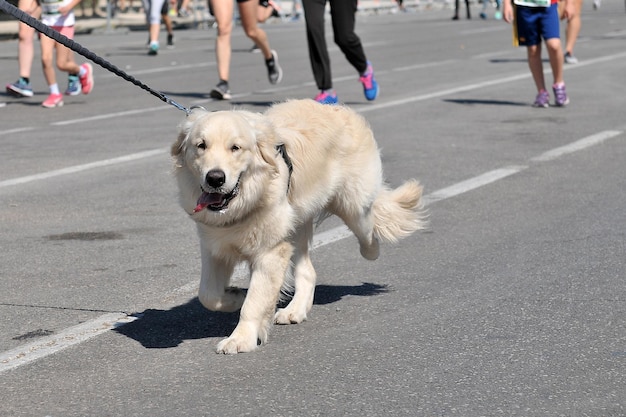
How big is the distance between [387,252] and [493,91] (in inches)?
346

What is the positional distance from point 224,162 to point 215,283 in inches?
26.7

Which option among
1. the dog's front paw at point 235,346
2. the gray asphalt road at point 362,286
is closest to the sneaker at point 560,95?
the gray asphalt road at point 362,286

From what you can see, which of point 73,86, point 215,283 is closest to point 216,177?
point 215,283

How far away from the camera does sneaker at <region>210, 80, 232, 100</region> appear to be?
1455 centimetres

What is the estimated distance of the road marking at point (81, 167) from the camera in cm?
948

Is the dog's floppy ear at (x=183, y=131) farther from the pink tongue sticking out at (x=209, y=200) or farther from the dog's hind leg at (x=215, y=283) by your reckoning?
the dog's hind leg at (x=215, y=283)

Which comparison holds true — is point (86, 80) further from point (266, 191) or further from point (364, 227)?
point (266, 191)

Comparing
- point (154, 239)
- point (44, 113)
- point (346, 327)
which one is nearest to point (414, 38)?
point (44, 113)

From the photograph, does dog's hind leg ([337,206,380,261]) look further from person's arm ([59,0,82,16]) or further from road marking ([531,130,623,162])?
person's arm ([59,0,82,16])

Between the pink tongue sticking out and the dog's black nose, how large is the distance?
0.35ft

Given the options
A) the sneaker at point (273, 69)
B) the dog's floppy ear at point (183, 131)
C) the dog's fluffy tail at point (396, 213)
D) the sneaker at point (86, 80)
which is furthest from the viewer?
the sneaker at point (273, 69)

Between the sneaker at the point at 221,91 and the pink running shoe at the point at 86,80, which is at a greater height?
the pink running shoe at the point at 86,80

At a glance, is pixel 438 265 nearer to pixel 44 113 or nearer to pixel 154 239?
pixel 154 239

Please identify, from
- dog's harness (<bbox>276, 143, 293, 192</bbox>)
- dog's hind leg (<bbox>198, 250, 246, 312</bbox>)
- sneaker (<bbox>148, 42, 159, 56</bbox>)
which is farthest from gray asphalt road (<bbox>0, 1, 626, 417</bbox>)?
sneaker (<bbox>148, 42, 159, 56</bbox>)
